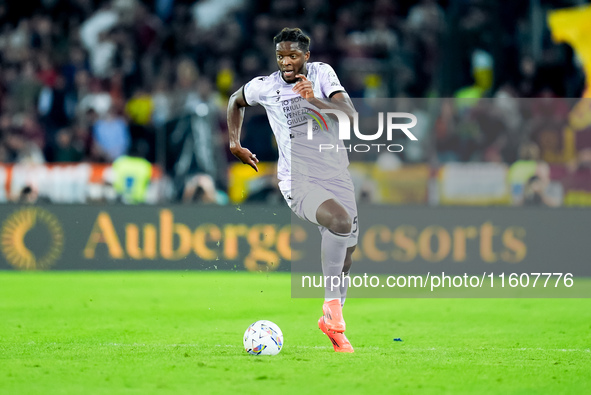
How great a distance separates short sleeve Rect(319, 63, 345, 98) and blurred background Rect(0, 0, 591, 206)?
224 inches

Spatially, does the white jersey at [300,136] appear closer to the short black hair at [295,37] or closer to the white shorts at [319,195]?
the white shorts at [319,195]

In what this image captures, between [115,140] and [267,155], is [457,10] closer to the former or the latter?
[267,155]

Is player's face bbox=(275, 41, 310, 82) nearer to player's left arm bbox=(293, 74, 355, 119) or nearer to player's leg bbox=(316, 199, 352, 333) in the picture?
player's left arm bbox=(293, 74, 355, 119)

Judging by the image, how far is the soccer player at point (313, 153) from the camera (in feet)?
21.2

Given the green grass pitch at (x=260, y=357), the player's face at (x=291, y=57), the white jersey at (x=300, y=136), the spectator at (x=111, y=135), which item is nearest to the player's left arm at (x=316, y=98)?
the player's face at (x=291, y=57)

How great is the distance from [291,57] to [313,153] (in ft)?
2.38

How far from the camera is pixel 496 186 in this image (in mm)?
Answer: 12305

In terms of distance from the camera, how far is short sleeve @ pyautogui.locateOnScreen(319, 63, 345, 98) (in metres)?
6.44

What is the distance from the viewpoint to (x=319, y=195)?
6.68 metres

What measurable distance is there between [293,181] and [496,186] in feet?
19.7

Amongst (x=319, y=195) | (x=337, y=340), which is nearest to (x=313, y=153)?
(x=319, y=195)

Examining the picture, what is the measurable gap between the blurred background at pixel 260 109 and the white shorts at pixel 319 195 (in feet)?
17.7

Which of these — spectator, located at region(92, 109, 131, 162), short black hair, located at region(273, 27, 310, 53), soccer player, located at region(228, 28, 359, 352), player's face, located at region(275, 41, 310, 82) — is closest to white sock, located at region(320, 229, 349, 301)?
soccer player, located at region(228, 28, 359, 352)

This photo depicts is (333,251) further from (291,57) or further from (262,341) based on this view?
(291,57)
